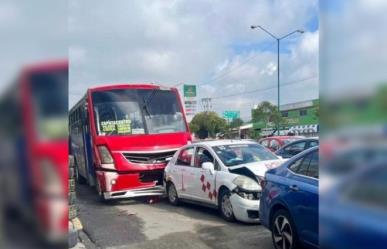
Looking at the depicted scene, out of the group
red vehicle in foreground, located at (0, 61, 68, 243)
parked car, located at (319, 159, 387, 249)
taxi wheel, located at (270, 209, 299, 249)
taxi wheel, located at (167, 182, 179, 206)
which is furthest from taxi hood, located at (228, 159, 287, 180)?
red vehicle in foreground, located at (0, 61, 68, 243)

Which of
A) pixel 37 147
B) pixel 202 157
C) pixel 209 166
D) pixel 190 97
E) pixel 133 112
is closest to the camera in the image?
pixel 37 147

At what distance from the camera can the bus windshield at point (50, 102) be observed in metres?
0.94

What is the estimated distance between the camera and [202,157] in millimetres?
9211

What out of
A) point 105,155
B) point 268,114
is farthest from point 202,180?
point 268,114

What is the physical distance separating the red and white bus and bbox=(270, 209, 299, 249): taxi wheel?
218 inches

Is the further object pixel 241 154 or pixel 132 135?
pixel 132 135

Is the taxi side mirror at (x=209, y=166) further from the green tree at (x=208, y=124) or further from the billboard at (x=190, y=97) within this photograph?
the green tree at (x=208, y=124)

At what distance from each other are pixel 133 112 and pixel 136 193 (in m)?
2.04

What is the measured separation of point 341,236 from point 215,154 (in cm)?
735

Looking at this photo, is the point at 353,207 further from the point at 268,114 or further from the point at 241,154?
the point at 268,114

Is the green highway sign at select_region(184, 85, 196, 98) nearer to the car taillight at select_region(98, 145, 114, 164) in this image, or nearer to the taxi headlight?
the car taillight at select_region(98, 145, 114, 164)

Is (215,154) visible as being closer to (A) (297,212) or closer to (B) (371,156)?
(A) (297,212)

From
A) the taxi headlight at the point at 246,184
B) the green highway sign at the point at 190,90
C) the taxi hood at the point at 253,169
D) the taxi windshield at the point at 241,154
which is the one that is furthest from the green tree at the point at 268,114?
the taxi headlight at the point at 246,184

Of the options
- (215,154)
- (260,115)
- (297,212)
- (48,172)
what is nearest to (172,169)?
(215,154)
